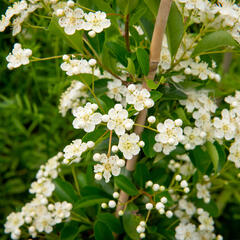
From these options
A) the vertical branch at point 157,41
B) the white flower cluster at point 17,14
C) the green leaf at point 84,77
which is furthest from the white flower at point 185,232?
the white flower cluster at point 17,14

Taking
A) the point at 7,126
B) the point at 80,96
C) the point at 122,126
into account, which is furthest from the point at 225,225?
the point at 7,126

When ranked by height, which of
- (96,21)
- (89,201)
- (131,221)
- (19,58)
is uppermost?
(96,21)

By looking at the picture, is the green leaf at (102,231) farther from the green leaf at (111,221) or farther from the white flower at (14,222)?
the white flower at (14,222)

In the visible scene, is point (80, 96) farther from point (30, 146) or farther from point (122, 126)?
point (30, 146)

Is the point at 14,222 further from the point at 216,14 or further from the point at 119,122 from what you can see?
the point at 216,14

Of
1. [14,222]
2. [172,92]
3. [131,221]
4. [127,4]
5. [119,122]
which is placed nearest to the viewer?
[119,122]

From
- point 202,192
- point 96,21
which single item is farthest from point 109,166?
point 202,192
